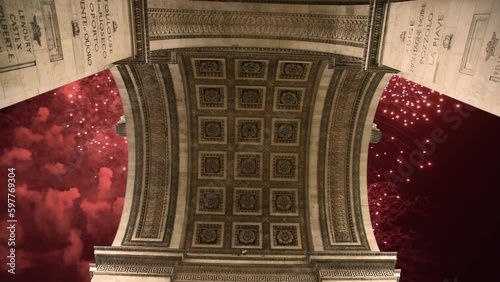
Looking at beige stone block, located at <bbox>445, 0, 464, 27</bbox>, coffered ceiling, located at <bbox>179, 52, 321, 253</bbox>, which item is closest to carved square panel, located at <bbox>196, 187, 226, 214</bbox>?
coffered ceiling, located at <bbox>179, 52, 321, 253</bbox>

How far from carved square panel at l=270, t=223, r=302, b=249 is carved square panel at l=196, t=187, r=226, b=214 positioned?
148 cm

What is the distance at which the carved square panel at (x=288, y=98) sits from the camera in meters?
11.1

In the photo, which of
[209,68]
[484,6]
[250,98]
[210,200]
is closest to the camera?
[484,6]

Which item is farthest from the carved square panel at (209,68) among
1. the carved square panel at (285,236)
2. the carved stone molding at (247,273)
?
the carved stone molding at (247,273)

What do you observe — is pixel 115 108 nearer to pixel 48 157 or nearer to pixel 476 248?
pixel 48 157

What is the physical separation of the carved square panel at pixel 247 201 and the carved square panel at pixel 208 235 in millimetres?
661

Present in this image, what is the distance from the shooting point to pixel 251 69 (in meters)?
10.7

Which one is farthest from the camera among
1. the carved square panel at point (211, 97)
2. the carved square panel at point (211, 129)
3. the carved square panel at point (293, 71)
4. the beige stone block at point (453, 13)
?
the carved square panel at point (211, 129)

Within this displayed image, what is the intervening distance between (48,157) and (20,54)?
33.0 feet

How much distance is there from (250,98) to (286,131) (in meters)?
1.34

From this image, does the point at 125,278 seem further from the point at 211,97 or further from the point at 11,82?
the point at 11,82

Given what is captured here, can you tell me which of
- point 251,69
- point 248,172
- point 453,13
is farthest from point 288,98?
point 453,13

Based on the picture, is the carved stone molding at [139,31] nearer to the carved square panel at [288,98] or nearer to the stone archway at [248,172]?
the stone archway at [248,172]

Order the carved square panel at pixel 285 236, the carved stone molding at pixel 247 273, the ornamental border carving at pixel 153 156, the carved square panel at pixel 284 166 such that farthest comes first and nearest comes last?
the carved square panel at pixel 284 166 < the carved square panel at pixel 285 236 < the ornamental border carving at pixel 153 156 < the carved stone molding at pixel 247 273
